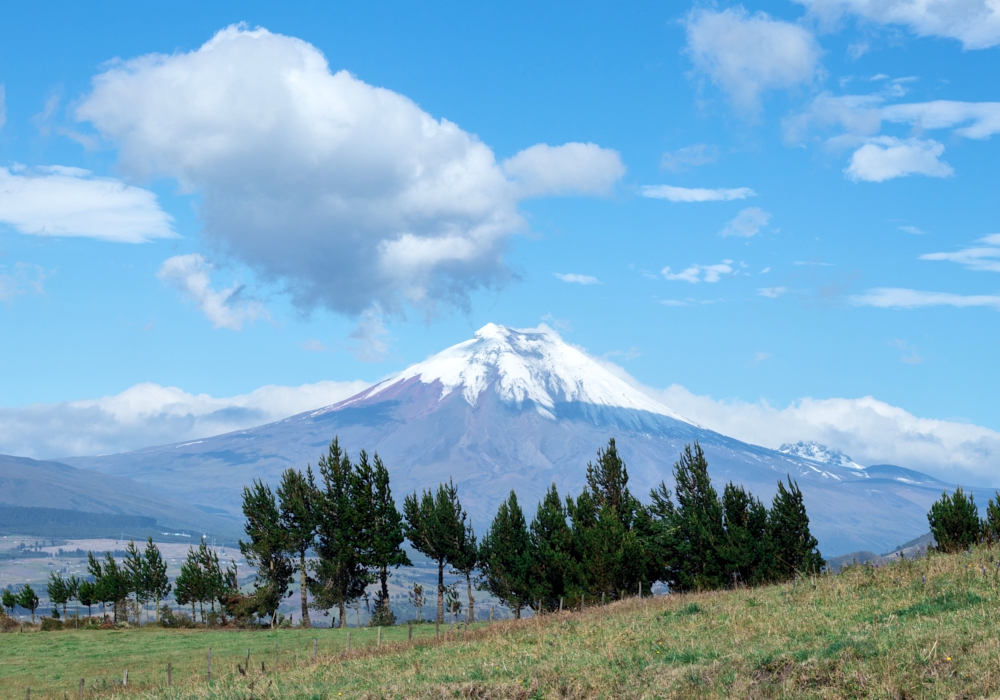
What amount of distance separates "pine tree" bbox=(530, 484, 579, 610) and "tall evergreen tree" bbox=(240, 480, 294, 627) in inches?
1045

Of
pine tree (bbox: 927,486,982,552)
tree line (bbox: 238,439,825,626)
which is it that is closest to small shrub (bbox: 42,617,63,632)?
tree line (bbox: 238,439,825,626)

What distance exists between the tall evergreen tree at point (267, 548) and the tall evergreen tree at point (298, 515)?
2.86 feet

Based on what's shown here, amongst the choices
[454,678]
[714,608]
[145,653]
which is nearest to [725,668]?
[454,678]

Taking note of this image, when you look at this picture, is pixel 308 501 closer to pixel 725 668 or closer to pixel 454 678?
pixel 454 678

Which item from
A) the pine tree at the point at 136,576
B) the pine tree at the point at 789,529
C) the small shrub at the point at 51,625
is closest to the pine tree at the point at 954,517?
the pine tree at the point at 789,529

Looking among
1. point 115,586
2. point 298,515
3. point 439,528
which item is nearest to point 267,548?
point 298,515

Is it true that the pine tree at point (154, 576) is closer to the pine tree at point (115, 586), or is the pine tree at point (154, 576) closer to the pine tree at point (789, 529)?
the pine tree at point (115, 586)

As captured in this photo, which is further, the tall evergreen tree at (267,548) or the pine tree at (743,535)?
the tall evergreen tree at (267,548)

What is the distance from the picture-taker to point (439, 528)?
8494 centimetres

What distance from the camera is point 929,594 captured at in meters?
22.2

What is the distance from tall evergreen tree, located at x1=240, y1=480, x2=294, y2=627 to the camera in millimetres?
83000

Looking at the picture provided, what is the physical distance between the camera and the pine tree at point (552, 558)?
7488cm

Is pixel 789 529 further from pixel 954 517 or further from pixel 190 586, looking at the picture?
pixel 190 586

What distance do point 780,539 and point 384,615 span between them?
36.8 metres
